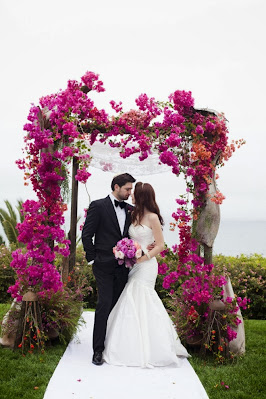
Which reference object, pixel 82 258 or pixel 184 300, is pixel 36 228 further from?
pixel 82 258

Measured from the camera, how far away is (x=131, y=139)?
22.2ft

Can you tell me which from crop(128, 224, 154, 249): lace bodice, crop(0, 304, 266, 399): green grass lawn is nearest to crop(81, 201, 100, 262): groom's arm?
crop(128, 224, 154, 249): lace bodice

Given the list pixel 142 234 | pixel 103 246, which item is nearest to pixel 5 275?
pixel 103 246

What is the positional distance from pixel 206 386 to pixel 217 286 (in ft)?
A: 4.52

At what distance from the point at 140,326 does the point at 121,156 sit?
8.36 feet

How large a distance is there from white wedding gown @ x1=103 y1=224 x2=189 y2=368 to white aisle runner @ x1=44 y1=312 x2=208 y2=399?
0.40 ft

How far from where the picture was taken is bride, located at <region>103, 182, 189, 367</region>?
17.3ft

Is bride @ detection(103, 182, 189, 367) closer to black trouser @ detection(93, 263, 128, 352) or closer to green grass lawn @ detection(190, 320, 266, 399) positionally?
black trouser @ detection(93, 263, 128, 352)

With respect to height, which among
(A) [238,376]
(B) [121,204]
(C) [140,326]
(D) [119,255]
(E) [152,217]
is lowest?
(A) [238,376]

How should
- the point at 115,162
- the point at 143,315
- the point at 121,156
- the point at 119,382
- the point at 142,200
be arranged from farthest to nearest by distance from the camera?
the point at 115,162
the point at 121,156
the point at 142,200
the point at 143,315
the point at 119,382

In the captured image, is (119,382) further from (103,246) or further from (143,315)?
(103,246)

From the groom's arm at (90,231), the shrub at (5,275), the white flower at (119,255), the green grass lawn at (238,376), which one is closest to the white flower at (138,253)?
the white flower at (119,255)

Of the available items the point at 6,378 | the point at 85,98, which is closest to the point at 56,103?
the point at 85,98

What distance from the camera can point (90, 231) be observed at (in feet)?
17.3
